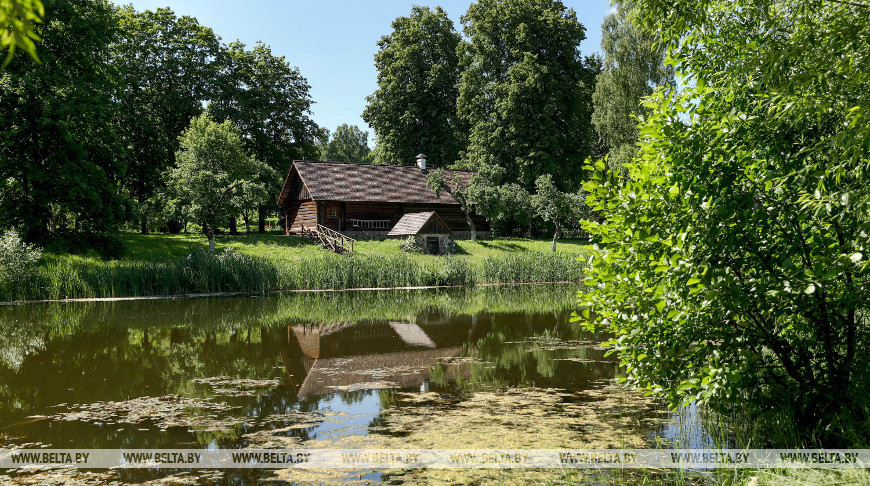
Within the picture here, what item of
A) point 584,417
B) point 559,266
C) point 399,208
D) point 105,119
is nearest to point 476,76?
point 399,208

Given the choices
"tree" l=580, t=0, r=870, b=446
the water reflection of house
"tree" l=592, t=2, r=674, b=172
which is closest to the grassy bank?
the water reflection of house

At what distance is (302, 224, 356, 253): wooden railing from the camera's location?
107 ft

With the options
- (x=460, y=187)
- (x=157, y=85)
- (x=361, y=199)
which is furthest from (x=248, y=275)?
(x=157, y=85)

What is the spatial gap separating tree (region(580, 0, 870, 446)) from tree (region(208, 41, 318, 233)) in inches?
1467

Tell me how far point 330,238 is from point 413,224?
16.7 ft

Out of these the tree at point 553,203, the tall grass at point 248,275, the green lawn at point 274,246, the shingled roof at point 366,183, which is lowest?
the tall grass at point 248,275

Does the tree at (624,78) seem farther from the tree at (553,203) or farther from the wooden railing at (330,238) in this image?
the wooden railing at (330,238)

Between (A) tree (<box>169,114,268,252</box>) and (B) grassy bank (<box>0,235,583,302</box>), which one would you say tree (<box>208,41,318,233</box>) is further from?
(B) grassy bank (<box>0,235,583,302</box>)

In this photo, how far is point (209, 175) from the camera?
2841 cm

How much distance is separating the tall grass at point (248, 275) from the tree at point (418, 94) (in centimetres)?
2472

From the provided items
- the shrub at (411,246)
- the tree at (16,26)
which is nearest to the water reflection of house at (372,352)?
the tree at (16,26)

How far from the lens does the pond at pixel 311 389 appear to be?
19.5ft

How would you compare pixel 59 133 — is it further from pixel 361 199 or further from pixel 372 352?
pixel 372 352

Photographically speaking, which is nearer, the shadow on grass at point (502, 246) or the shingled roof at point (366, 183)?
the shadow on grass at point (502, 246)
